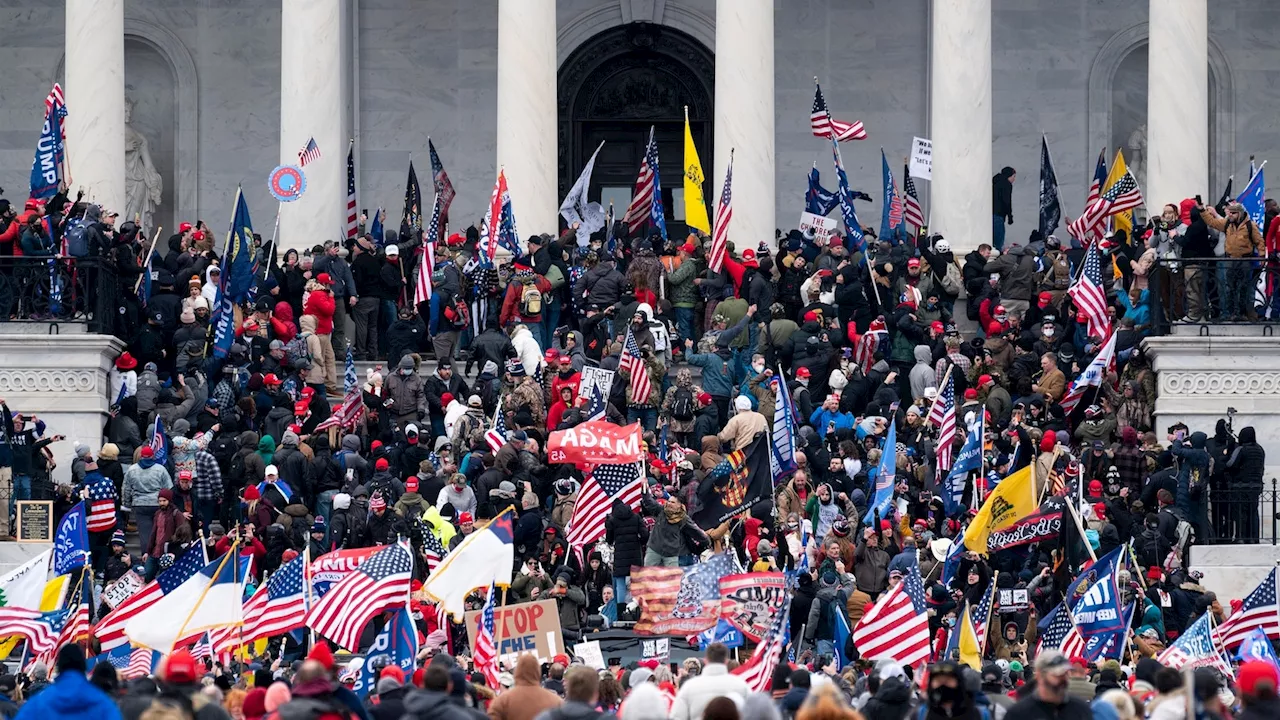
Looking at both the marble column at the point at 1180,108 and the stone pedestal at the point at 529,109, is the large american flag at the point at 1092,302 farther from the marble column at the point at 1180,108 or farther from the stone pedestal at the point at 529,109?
the stone pedestal at the point at 529,109

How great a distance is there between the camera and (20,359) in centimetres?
4422

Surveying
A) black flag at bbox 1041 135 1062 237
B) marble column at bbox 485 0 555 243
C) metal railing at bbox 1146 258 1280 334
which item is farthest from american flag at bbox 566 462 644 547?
black flag at bbox 1041 135 1062 237

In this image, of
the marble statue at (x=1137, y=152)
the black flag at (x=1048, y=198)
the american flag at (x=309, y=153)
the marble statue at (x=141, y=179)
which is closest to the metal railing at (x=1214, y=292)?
the black flag at (x=1048, y=198)

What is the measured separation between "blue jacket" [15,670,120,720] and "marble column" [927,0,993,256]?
30.7 metres

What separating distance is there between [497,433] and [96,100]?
42.9ft

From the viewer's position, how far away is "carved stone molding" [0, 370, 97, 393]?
43875 millimetres

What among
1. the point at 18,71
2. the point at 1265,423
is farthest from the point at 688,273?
the point at 18,71

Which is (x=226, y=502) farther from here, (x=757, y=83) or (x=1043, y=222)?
(x=1043, y=222)

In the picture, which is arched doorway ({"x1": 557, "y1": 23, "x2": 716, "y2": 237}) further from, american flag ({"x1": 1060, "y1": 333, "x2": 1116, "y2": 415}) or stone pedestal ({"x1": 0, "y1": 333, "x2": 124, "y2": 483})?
american flag ({"x1": 1060, "y1": 333, "x2": 1116, "y2": 415})

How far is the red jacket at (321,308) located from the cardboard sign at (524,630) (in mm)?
13782

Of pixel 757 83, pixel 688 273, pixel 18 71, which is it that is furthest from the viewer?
pixel 18 71

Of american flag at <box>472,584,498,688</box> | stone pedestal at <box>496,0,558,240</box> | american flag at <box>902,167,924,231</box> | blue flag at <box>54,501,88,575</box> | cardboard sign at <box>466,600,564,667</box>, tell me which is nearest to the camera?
american flag at <box>472,584,498,688</box>

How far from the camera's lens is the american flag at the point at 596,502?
125 feet

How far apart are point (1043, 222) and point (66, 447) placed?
18863 millimetres
